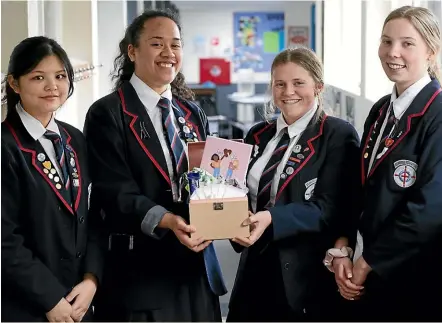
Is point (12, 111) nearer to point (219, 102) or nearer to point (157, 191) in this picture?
point (157, 191)

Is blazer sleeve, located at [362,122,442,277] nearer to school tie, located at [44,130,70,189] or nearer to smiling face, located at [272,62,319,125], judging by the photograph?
smiling face, located at [272,62,319,125]

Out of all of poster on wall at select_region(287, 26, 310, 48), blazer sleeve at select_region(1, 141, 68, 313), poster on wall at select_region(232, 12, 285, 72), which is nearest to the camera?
blazer sleeve at select_region(1, 141, 68, 313)

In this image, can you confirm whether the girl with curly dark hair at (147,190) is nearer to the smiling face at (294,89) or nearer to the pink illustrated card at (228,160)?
the pink illustrated card at (228,160)

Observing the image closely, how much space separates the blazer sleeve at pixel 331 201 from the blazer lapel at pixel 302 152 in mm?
47

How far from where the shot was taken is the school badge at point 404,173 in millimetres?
1729

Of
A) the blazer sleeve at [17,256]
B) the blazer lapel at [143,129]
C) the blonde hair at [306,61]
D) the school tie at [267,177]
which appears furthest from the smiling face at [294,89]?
the blazer sleeve at [17,256]

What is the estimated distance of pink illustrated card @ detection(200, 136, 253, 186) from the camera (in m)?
1.87

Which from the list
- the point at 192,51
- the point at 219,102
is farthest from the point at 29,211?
the point at 192,51

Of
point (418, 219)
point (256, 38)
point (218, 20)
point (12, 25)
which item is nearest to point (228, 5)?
point (218, 20)

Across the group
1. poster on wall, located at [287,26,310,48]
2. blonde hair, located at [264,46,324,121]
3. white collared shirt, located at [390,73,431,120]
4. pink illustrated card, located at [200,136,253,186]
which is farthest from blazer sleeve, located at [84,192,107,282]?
poster on wall, located at [287,26,310,48]

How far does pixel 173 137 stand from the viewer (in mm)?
2021

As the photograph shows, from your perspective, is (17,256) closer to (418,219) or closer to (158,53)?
(158,53)

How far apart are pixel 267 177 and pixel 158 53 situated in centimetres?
54

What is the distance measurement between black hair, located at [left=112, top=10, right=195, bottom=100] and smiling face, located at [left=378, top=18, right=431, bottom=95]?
2.37 feet
